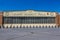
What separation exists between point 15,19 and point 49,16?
1835cm

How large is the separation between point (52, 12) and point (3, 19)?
26.5 m

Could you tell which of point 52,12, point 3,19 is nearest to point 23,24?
point 3,19

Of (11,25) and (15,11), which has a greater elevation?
(15,11)

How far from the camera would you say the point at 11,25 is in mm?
91500

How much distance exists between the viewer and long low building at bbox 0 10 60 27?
92438 millimetres

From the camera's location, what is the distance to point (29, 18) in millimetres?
93750

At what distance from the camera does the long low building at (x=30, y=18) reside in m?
92.4

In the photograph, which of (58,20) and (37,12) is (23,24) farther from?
(58,20)

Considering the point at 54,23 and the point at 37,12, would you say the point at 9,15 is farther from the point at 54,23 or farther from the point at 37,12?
the point at 54,23

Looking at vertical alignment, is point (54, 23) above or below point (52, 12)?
below

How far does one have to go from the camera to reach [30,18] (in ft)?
308

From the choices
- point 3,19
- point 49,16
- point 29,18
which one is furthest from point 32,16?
point 3,19

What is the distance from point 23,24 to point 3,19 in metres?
11.0

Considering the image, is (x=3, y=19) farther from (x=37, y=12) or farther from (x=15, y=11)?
(x=37, y=12)
